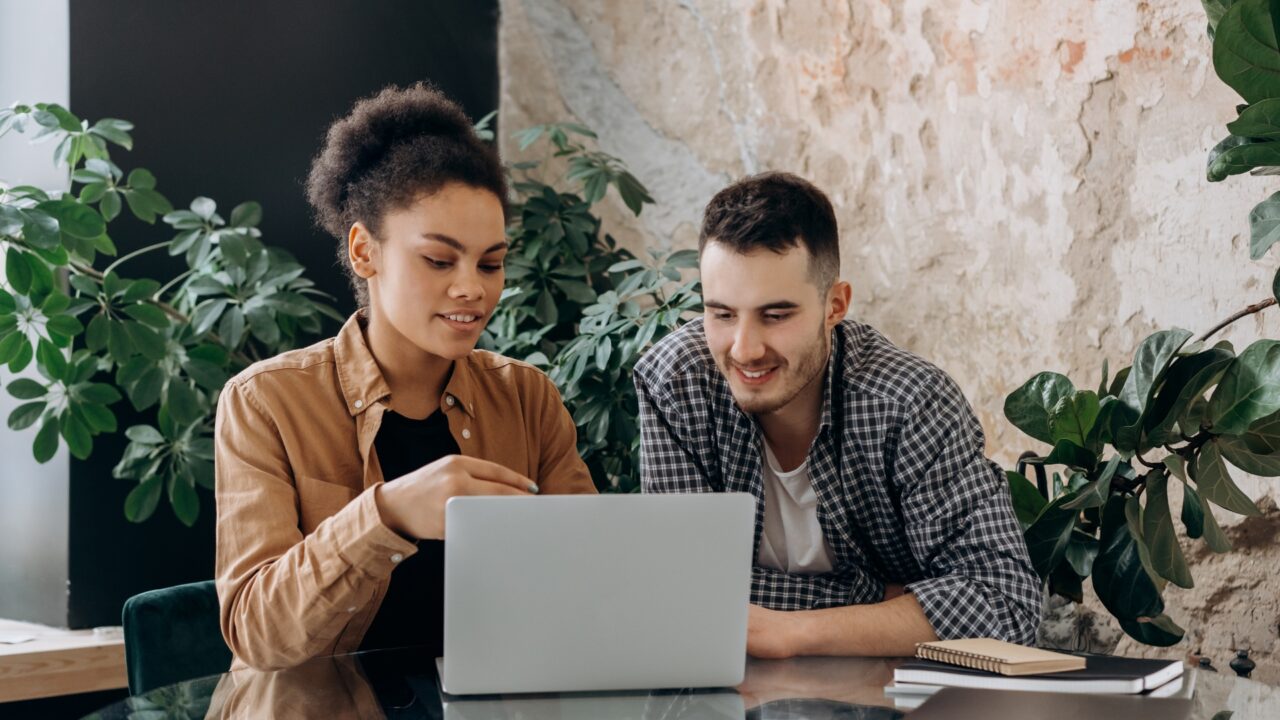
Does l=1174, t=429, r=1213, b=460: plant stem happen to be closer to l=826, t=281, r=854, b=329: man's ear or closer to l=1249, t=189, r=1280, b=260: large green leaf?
l=1249, t=189, r=1280, b=260: large green leaf

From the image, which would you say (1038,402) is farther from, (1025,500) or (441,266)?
(441,266)

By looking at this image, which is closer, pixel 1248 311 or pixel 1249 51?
pixel 1249 51

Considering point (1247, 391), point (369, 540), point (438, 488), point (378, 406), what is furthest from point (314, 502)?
point (1247, 391)

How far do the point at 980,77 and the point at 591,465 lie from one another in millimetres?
1080

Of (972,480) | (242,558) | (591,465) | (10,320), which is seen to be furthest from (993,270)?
(10,320)

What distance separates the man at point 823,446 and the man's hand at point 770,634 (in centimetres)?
5

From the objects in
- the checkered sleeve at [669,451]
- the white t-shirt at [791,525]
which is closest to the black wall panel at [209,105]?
the checkered sleeve at [669,451]

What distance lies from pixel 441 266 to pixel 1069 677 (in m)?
0.91

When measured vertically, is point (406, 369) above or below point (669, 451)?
above

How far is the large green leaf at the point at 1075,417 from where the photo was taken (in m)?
1.75

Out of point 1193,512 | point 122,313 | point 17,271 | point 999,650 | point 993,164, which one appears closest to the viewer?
point 999,650

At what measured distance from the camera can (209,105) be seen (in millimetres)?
2703

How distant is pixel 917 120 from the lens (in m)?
2.41

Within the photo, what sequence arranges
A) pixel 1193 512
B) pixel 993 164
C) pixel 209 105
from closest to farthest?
pixel 1193 512
pixel 993 164
pixel 209 105
